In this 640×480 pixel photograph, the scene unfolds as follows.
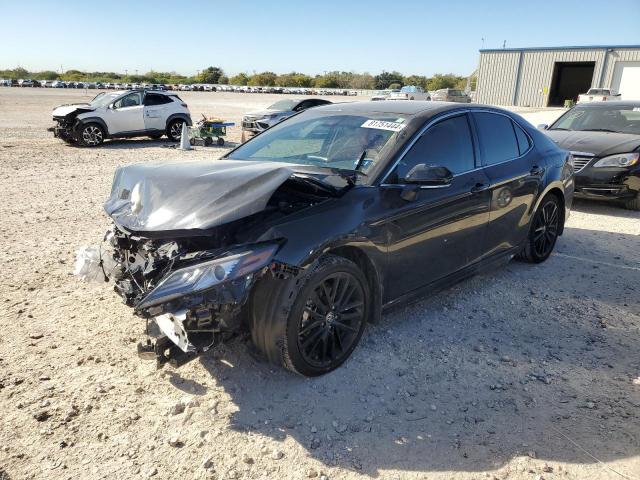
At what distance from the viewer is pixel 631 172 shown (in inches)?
306

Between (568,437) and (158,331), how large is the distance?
237 cm

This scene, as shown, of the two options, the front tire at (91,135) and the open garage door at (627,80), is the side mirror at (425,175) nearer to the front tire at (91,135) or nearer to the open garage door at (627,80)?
the front tire at (91,135)

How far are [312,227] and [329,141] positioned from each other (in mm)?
1236

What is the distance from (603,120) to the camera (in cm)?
900

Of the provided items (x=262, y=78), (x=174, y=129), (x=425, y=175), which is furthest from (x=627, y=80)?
(x=262, y=78)

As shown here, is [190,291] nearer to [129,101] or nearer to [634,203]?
[634,203]

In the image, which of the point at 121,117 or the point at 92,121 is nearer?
the point at 92,121

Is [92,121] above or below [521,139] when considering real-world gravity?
below

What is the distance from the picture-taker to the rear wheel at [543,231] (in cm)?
527

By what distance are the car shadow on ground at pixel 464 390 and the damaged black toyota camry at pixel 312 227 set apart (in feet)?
0.97

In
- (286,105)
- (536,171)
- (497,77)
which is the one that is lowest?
(536,171)

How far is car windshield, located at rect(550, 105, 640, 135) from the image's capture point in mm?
8672

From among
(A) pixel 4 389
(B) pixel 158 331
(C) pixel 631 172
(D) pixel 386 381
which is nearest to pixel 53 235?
(A) pixel 4 389

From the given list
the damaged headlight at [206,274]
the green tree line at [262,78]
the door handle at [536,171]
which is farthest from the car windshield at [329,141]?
the green tree line at [262,78]
